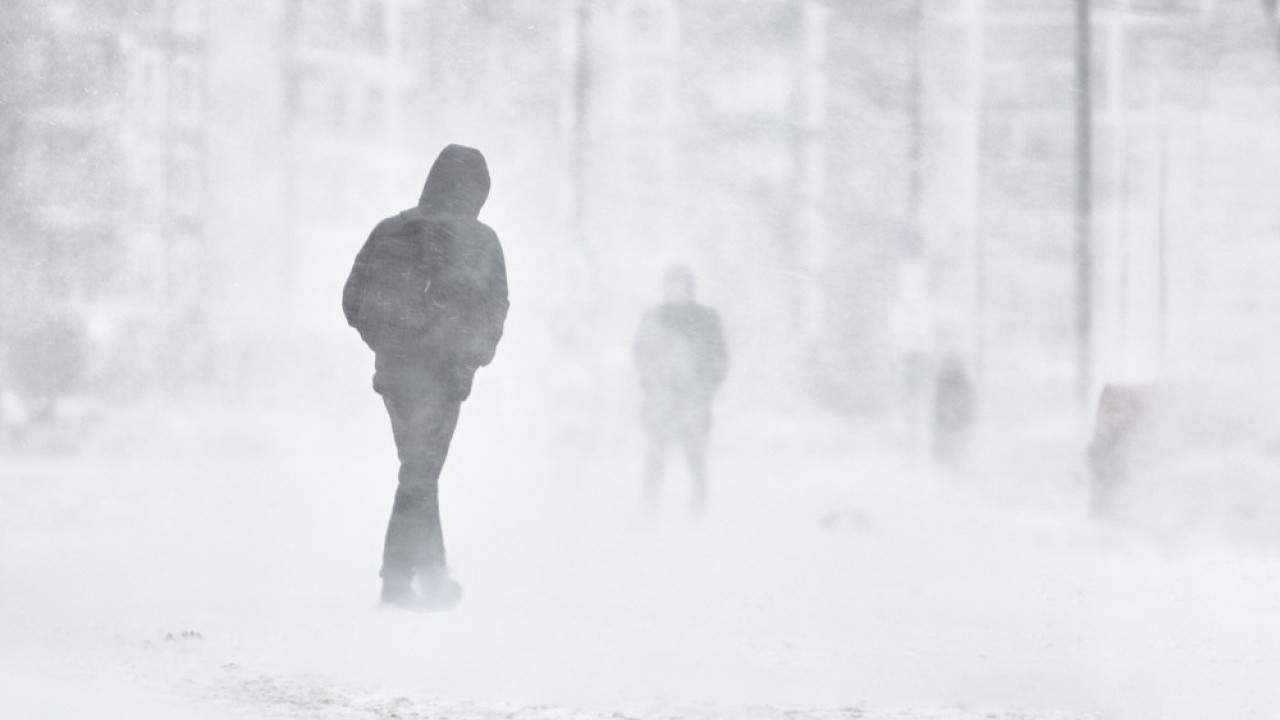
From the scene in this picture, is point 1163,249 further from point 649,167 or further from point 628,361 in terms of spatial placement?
point 649,167

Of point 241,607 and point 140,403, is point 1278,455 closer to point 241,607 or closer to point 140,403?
point 241,607

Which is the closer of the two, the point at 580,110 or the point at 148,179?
the point at 580,110

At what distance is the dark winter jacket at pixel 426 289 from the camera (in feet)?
22.3

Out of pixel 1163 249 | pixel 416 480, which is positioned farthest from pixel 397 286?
pixel 1163 249

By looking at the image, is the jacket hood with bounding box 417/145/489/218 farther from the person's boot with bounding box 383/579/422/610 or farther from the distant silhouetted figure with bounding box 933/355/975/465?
the distant silhouetted figure with bounding box 933/355/975/465

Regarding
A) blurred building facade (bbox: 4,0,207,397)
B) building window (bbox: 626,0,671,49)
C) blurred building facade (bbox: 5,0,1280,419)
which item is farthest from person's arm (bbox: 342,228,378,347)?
blurred building facade (bbox: 4,0,207,397)

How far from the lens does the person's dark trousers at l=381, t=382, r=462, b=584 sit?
679cm

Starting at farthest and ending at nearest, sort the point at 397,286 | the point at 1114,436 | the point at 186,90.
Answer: the point at 186,90 < the point at 1114,436 < the point at 397,286

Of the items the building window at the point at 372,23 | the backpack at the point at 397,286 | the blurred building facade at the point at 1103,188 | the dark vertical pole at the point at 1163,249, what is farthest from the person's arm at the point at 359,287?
the building window at the point at 372,23

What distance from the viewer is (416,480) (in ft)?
22.4

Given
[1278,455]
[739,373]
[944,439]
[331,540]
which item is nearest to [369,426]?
[739,373]

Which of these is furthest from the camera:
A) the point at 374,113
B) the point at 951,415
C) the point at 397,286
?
the point at 374,113

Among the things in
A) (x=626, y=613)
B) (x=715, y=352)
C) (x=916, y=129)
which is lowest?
(x=626, y=613)

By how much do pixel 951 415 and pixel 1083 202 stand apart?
5433mm
